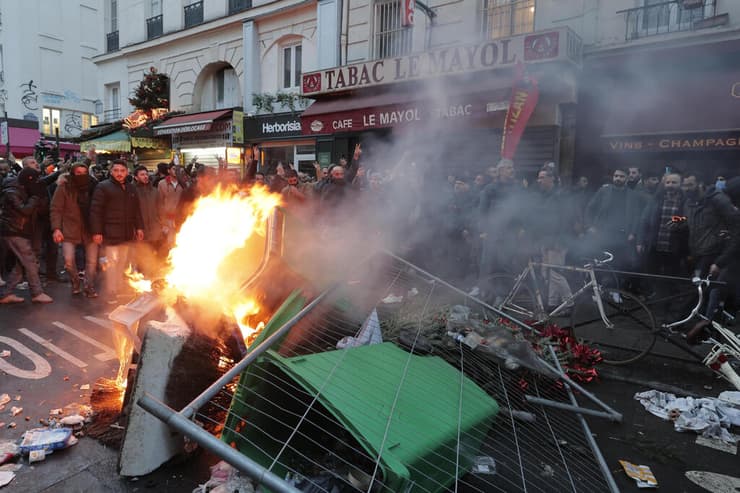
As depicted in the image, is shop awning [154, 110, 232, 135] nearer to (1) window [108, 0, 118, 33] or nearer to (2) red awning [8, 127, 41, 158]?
(1) window [108, 0, 118, 33]

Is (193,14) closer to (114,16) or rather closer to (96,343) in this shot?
(114,16)

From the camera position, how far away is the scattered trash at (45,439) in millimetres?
2730

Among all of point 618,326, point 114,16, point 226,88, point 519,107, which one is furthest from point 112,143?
point 618,326

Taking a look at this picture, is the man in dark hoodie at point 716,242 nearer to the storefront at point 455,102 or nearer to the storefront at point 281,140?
the storefront at point 455,102

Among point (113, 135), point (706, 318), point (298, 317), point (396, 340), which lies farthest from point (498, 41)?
point (113, 135)

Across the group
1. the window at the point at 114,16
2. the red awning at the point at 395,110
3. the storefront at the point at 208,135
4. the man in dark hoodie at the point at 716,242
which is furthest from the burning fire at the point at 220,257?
the window at the point at 114,16

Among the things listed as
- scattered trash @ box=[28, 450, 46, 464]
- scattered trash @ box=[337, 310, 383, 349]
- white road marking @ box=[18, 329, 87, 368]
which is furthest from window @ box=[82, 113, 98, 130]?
scattered trash @ box=[337, 310, 383, 349]

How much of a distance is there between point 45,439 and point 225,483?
4.12 feet

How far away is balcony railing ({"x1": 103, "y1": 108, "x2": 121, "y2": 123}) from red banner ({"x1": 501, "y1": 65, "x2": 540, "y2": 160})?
17.6 metres

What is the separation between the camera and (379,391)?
2.47 m

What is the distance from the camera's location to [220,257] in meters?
3.52

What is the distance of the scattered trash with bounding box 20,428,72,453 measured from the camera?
2730mm

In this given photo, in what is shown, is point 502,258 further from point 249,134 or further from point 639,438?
point 249,134

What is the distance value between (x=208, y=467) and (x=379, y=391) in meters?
1.16
